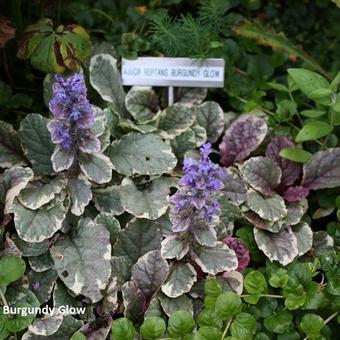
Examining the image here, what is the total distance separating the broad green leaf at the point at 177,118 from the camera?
1.68 metres

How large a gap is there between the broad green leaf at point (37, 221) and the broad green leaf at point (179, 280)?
0.94 ft

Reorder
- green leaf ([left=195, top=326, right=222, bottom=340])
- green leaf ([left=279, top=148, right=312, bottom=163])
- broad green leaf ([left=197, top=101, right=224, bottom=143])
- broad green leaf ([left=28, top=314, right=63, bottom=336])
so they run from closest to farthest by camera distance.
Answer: green leaf ([left=195, top=326, right=222, bottom=340]) < broad green leaf ([left=28, top=314, right=63, bottom=336]) < green leaf ([left=279, top=148, right=312, bottom=163]) < broad green leaf ([left=197, top=101, right=224, bottom=143])

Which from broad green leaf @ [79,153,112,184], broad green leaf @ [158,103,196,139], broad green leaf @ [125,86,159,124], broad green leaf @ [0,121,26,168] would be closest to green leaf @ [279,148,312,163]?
broad green leaf @ [158,103,196,139]

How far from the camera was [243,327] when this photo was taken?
1.24m

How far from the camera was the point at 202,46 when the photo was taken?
1738 mm

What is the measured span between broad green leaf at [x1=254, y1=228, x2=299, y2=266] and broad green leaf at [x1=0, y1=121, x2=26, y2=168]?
648mm

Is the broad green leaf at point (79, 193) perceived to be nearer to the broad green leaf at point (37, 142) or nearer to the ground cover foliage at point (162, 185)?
the ground cover foliage at point (162, 185)

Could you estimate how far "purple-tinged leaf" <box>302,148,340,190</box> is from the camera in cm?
162

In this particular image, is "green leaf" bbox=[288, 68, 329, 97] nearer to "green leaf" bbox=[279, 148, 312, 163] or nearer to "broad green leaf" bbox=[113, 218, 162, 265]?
"green leaf" bbox=[279, 148, 312, 163]

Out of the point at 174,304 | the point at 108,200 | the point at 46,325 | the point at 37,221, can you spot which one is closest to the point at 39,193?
the point at 37,221

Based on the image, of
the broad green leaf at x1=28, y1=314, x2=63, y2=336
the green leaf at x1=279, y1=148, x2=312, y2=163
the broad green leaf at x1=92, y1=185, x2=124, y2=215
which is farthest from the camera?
the green leaf at x1=279, y1=148, x2=312, y2=163

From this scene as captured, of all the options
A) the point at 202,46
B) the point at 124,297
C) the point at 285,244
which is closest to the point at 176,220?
the point at 124,297

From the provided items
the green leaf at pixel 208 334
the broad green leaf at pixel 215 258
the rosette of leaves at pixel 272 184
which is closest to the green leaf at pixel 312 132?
the rosette of leaves at pixel 272 184

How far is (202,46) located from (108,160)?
1.63 feet
